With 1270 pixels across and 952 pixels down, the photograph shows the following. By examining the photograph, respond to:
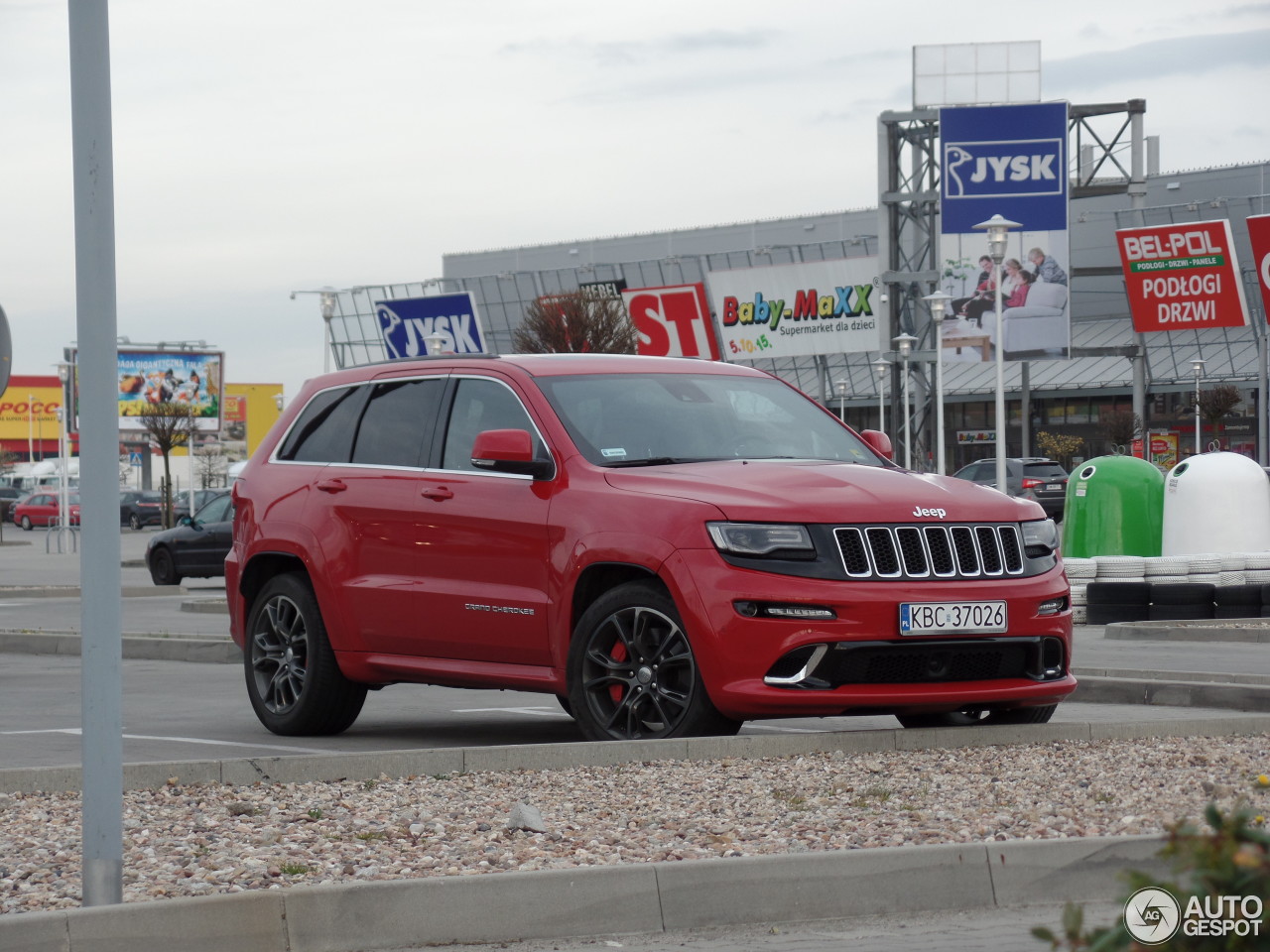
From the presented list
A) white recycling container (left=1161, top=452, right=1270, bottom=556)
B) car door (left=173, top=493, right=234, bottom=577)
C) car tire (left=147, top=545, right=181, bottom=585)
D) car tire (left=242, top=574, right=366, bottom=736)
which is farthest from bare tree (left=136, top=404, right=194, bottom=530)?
car tire (left=242, top=574, right=366, bottom=736)

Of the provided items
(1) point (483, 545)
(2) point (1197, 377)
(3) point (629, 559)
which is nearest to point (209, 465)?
(2) point (1197, 377)

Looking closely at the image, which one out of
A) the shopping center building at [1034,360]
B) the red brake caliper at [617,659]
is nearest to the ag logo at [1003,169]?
the shopping center building at [1034,360]

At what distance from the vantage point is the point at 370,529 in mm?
9461

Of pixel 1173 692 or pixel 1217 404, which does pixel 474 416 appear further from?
pixel 1217 404

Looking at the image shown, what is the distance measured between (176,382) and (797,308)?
40.1 m

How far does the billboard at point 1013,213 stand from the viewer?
168ft

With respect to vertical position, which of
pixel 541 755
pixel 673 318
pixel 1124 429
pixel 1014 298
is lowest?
pixel 541 755

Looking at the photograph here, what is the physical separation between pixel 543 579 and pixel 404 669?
1103 mm

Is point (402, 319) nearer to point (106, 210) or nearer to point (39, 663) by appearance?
point (39, 663)

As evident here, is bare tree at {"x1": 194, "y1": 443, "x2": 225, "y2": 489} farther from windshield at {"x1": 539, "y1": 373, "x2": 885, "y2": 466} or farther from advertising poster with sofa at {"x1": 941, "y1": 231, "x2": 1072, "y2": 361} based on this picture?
windshield at {"x1": 539, "y1": 373, "x2": 885, "y2": 466}

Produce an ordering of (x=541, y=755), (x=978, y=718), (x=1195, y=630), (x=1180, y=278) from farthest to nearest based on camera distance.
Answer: (x=1180, y=278) < (x=1195, y=630) < (x=978, y=718) < (x=541, y=755)

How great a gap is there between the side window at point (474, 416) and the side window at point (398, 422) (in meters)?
0.16

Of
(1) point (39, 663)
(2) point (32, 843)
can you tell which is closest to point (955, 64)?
(1) point (39, 663)

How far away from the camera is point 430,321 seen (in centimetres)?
6838
